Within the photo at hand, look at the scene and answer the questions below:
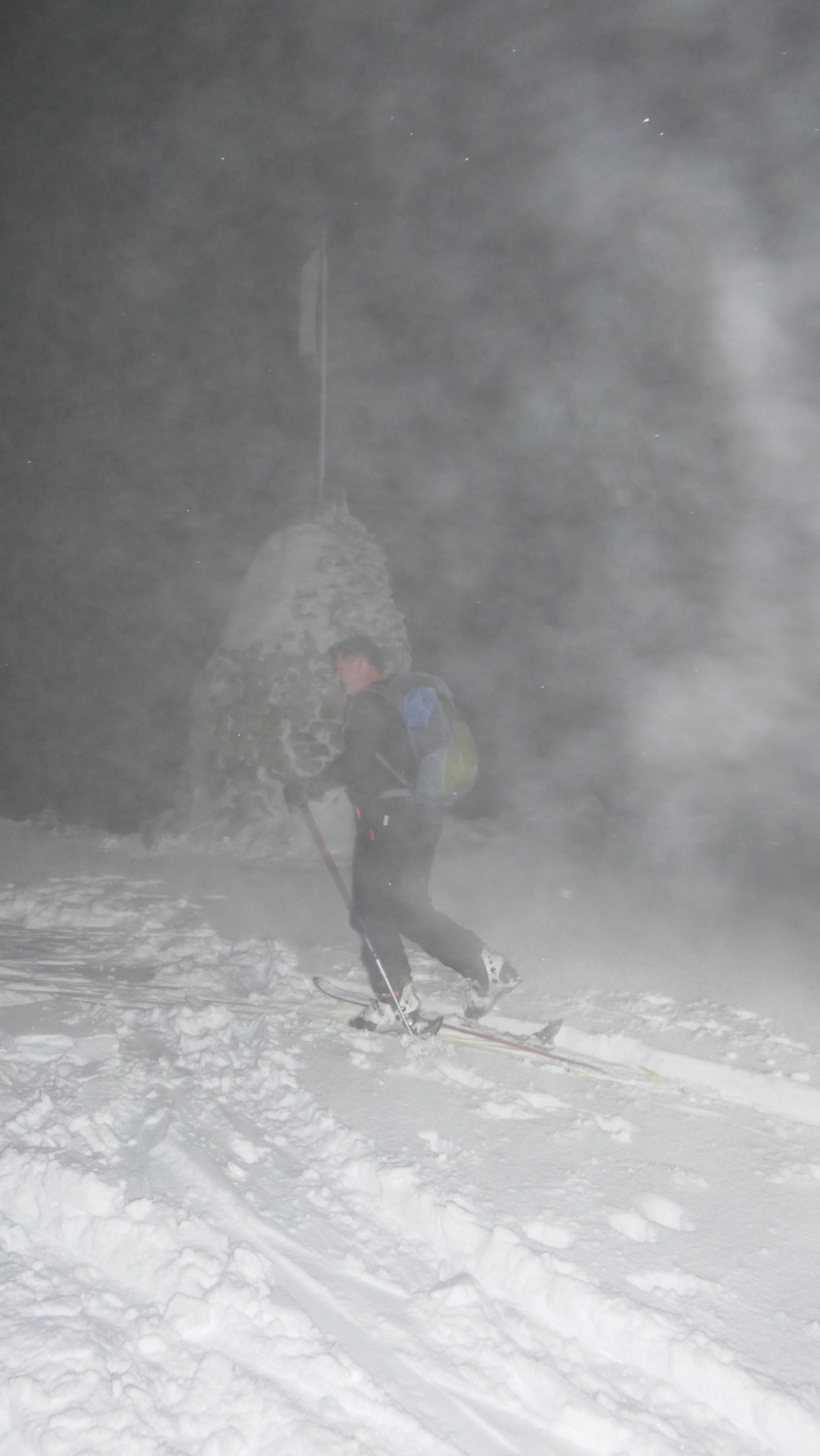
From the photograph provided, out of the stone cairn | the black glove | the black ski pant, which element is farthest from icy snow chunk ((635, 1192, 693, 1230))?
the stone cairn

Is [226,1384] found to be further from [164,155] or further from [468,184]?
[164,155]

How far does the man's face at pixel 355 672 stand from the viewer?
4.20m

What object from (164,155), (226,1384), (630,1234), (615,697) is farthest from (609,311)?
(226,1384)

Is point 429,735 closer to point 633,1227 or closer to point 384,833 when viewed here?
point 384,833

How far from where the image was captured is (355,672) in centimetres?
421

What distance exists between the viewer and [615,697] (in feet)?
30.2

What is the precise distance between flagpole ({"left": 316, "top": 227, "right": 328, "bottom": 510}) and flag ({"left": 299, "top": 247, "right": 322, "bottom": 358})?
5 cm

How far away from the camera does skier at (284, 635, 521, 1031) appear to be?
4145 mm

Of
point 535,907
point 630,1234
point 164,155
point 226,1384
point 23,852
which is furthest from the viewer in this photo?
point 164,155

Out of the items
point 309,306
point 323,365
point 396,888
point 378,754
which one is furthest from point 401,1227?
point 309,306

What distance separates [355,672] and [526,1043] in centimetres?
178

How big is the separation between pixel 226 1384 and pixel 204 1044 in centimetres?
199

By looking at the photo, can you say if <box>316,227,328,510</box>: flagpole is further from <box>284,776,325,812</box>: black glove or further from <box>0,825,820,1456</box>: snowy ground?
<box>0,825,820,1456</box>: snowy ground

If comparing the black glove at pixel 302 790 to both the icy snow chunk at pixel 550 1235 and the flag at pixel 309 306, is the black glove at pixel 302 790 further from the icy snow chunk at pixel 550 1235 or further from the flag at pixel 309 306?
the flag at pixel 309 306
